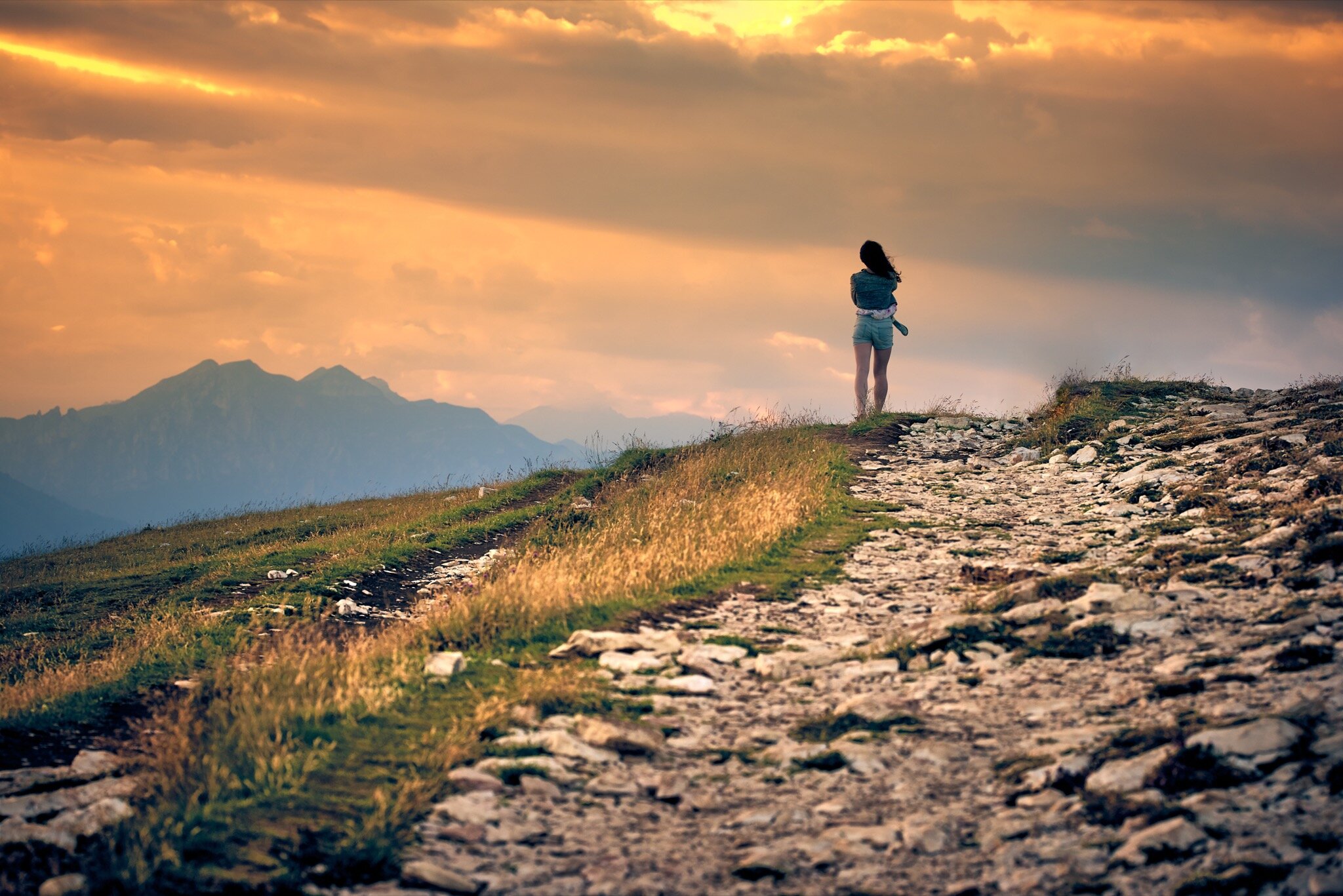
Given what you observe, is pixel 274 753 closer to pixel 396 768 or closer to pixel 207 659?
pixel 396 768

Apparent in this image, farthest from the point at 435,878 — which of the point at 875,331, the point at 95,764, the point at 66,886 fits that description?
the point at 875,331

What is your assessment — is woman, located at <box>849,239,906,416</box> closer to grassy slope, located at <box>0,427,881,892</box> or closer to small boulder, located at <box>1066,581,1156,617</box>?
grassy slope, located at <box>0,427,881,892</box>

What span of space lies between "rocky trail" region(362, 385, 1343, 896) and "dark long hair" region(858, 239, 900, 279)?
12.5 m

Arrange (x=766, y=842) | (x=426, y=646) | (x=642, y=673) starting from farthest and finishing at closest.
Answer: (x=426, y=646)
(x=642, y=673)
(x=766, y=842)

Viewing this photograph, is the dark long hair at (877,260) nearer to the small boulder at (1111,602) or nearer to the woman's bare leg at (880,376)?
the woman's bare leg at (880,376)

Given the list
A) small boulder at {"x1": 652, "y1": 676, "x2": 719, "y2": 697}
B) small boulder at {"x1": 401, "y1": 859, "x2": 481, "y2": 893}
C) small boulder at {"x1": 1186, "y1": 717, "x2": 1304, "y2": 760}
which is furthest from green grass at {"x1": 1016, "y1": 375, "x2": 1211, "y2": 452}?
small boulder at {"x1": 401, "y1": 859, "x2": 481, "y2": 893}

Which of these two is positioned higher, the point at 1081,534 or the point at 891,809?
the point at 1081,534

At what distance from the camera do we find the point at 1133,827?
5.43 m

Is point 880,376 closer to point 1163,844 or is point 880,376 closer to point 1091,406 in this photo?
point 1091,406

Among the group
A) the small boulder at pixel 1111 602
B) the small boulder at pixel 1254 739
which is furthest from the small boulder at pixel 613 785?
the small boulder at pixel 1111 602

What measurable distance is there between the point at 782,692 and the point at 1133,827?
11.0 ft

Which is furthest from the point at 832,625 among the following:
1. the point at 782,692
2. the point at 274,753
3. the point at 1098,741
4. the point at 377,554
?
the point at 377,554

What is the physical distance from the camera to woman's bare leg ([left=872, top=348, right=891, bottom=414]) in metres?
24.6

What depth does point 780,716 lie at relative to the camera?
25.7ft
